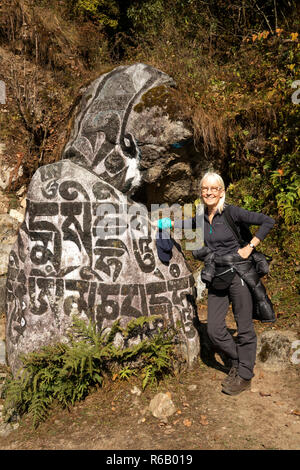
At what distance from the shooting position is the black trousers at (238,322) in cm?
381

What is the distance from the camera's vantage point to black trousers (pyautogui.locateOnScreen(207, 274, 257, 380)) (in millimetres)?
3812

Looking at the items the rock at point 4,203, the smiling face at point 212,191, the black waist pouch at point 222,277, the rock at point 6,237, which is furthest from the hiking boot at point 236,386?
the rock at point 4,203

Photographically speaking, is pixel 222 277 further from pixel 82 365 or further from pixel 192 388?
pixel 82 365

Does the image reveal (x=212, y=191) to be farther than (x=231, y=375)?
No

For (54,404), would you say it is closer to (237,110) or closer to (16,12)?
(237,110)

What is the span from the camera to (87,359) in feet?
13.0

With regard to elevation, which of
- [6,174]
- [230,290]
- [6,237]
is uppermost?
[6,174]

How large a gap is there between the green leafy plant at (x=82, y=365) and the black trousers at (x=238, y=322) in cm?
62

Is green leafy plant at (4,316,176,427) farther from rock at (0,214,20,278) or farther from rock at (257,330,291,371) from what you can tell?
rock at (0,214,20,278)

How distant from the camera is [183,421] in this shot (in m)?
3.67

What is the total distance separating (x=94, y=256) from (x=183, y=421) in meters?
1.94

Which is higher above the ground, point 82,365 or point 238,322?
point 238,322

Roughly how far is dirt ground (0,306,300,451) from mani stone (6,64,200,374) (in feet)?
2.07

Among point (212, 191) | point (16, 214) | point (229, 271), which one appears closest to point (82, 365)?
point (229, 271)
